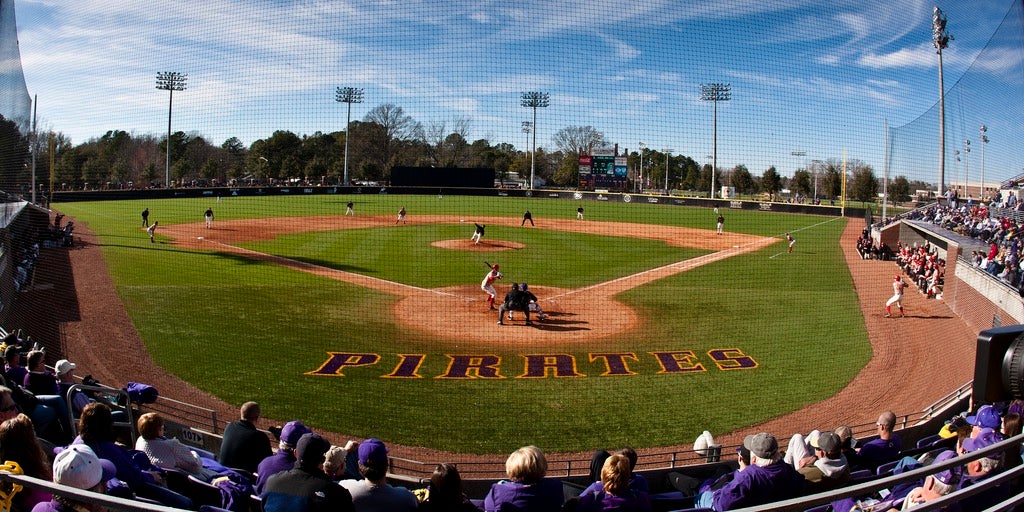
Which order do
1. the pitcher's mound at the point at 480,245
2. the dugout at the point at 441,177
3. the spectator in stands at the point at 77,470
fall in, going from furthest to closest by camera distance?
the dugout at the point at 441,177 → the pitcher's mound at the point at 480,245 → the spectator in stands at the point at 77,470

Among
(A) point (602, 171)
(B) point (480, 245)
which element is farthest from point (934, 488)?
(A) point (602, 171)

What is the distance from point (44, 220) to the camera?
2184cm

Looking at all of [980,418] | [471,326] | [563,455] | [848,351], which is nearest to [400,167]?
[471,326]

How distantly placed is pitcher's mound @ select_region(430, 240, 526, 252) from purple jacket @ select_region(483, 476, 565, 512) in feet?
74.6

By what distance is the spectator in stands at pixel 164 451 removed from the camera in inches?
185

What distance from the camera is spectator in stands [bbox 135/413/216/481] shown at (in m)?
4.70

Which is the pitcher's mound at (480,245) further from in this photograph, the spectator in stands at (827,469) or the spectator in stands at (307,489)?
the spectator in stands at (307,489)

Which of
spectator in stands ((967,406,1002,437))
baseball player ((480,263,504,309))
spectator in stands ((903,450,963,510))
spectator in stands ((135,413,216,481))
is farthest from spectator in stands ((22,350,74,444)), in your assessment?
baseball player ((480,263,504,309))

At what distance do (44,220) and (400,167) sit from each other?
75.3 ft

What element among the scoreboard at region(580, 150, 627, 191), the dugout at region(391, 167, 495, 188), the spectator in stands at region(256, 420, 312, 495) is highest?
the scoreboard at region(580, 150, 627, 191)

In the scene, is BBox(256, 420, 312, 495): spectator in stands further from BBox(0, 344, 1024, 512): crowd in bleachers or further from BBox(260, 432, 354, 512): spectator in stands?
BBox(260, 432, 354, 512): spectator in stands

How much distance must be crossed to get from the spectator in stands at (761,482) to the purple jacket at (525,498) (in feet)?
3.95

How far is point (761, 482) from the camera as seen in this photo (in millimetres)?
4133

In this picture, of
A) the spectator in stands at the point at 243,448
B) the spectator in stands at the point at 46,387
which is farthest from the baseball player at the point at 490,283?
the spectator in stands at the point at 243,448
